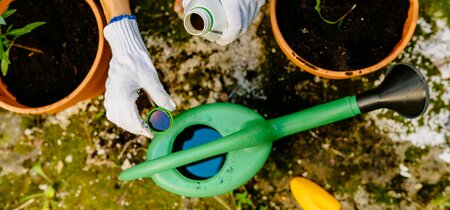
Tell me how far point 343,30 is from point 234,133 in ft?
1.63

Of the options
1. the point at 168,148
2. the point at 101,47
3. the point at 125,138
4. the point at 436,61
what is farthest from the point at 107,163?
the point at 436,61

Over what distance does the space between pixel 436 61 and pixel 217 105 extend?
78 centimetres

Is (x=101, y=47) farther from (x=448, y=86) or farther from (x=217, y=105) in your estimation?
(x=448, y=86)

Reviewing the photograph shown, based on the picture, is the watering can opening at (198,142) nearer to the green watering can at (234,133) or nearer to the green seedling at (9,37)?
the green watering can at (234,133)

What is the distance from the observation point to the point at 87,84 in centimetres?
139

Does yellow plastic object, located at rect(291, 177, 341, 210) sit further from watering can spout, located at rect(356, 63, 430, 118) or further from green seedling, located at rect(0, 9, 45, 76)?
green seedling, located at rect(0, 9, 45, 76)

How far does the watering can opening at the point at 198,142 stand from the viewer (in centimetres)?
147

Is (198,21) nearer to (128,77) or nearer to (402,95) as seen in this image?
(128,77)

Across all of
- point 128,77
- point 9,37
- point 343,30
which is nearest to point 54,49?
point 9,37

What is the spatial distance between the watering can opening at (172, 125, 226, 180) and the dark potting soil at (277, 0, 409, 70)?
0.39 meters

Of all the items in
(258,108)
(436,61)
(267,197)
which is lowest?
(267,197)

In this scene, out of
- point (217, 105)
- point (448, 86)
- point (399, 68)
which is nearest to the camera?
point (399, 68)

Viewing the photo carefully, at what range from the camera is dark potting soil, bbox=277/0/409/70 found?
142cm

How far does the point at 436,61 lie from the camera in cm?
159
